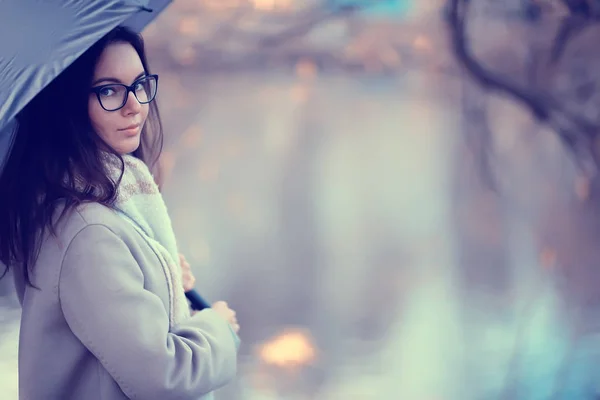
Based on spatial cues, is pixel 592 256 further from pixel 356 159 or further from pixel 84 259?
pixel 84 259

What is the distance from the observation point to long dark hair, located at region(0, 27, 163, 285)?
88cm

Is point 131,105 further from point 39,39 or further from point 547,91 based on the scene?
point 547,91

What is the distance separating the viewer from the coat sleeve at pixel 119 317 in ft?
2.72

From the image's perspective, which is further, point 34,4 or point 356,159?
point 356,159

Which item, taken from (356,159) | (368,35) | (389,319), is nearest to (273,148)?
(356,159)

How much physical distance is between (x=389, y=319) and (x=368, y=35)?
3.91ft

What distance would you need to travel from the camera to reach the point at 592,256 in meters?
2.94

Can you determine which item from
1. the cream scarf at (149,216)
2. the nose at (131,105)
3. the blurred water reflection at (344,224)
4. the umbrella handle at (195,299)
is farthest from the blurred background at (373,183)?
the nose at (131,105)

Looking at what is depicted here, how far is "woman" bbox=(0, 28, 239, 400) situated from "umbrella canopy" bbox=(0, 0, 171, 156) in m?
0.04

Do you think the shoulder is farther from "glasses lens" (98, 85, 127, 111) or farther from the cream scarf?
"glasses lens" (98, 85, 127, 111)

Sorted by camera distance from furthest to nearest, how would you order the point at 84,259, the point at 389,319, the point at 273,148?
the point at 273,148
the point at 389,319
the point at 84,259

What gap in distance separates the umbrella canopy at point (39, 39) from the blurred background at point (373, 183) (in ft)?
6.28

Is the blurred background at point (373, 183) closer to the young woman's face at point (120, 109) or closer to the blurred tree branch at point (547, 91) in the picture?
the blurred tree branch at point (547, 91)

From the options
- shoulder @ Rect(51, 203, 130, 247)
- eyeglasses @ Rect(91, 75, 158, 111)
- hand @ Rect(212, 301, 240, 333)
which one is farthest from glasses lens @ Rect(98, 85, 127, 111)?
hand @ Rect(212, 301, 240, 333)
